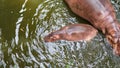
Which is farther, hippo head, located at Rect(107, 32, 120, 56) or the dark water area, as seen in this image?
hippo head, located at Rect(107, 32, 120, 56)

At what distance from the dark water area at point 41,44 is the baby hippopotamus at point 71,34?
0.08 meters

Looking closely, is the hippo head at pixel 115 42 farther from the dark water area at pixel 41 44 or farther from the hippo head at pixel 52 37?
the hippo head at pixel 52 37

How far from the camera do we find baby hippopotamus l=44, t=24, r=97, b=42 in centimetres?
577

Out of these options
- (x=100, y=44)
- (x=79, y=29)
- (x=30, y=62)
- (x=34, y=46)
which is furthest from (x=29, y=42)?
(x=100, y=44)

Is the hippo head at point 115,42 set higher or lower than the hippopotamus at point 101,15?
lower

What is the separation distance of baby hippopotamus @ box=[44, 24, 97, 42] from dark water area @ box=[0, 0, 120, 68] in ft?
0.27

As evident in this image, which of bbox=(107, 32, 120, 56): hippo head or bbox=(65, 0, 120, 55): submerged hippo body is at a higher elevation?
bbox=(65, 0, 120, 55): submerged hippo body

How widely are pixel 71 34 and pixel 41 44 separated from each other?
583 mm

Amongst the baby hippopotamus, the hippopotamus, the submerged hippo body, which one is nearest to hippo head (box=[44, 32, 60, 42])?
the baby hippopotamus

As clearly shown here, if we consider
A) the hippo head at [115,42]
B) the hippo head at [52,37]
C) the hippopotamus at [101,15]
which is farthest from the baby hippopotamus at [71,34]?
the hippo head at [115,42]

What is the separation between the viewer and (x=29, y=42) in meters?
5.75

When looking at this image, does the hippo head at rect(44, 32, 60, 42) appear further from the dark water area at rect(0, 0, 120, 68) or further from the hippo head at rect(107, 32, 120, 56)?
the hippo head at rect(107, 32, 120, 56)

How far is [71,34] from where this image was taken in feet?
19.0

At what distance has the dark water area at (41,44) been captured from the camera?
543 cm
